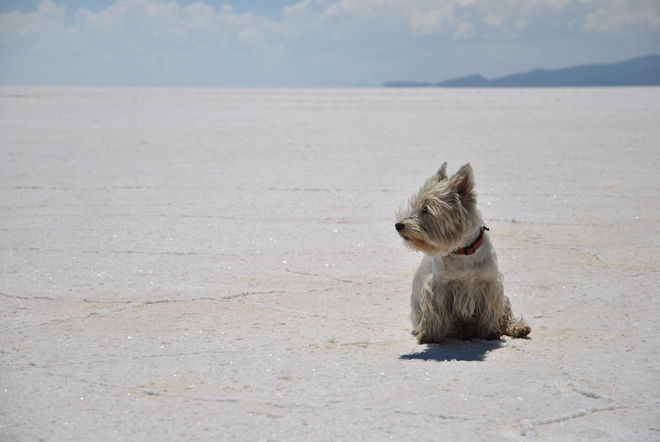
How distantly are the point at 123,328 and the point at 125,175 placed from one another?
7.89 m

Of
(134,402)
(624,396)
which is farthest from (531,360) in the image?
(134,402)

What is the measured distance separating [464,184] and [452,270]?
535 millimetres

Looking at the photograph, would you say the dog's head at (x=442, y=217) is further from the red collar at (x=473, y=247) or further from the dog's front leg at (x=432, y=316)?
the dog's front leg at (x=432, y=316)

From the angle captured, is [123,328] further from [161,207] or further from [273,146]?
[273,146]

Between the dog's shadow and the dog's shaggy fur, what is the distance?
0.05 metres

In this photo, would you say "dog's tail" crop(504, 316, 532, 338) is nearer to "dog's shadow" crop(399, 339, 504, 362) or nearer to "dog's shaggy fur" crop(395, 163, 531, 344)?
"dog's shaggy fur" crop(395, 163, 531, 344)

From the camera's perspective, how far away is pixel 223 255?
25.3 ft

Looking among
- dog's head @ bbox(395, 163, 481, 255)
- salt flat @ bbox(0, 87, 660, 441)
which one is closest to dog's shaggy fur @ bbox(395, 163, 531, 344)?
dog's head @ bbox(395, 163, 481, 255)

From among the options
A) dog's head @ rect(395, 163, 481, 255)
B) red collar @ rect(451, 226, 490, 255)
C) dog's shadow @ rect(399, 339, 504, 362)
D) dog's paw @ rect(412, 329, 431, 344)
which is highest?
dog's head @ rect(395, 163, 481, 255)

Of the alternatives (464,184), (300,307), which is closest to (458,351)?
(464,184)

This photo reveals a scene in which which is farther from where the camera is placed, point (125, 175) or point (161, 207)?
point (125, 175)

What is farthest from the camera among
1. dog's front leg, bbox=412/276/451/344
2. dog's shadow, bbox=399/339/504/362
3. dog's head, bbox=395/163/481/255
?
dog's front leg, bbox=412/276/451/344

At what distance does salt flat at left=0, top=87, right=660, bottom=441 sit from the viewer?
3.96m

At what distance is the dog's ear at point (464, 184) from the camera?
4.78m
